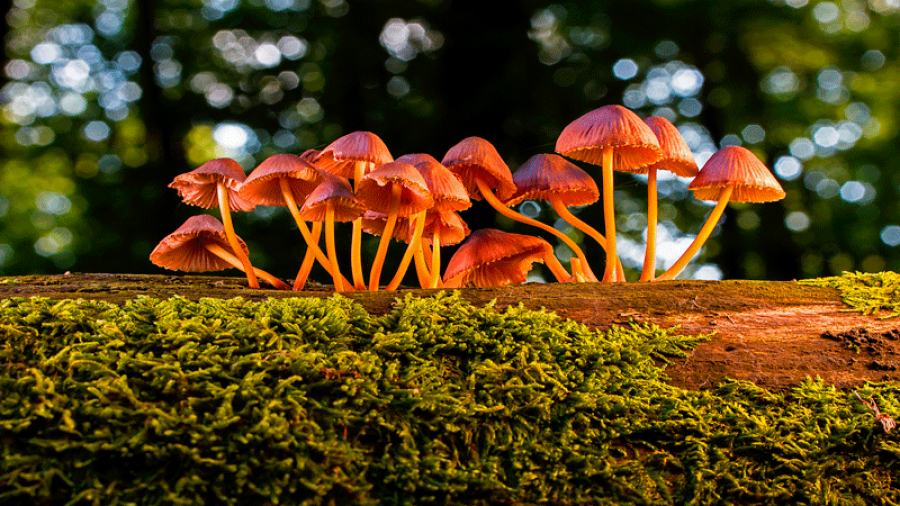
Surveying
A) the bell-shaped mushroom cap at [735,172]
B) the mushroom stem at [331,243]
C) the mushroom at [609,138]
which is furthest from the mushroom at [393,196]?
the bell-shaped mushroom cap at [735,172]

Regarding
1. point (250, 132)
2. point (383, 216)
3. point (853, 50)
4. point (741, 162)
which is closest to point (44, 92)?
point (250, 132)

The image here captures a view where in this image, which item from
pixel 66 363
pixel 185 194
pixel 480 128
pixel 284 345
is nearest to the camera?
pixel 66 363

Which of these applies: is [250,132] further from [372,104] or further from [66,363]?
[66,363]

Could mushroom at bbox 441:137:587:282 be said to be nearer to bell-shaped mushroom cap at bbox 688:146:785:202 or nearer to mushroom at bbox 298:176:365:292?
mushroom at bbox 298:176:365:292

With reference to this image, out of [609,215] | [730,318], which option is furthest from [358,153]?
[730,318]

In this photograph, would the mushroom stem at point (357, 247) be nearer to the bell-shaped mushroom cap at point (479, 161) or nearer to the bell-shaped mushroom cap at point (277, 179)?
the bell-shaped mushroom cap at point (277, 179)

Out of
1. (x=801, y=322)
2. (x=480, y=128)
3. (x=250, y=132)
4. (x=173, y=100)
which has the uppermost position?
(x=173, y=100)

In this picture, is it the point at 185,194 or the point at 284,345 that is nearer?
the point at 284,345
